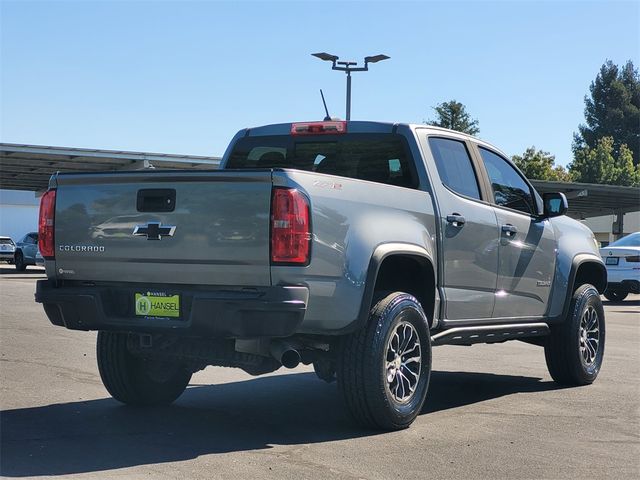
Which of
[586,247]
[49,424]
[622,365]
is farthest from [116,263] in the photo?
[622,365]

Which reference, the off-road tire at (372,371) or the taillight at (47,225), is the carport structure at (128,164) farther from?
the off-road tire at (372,371)

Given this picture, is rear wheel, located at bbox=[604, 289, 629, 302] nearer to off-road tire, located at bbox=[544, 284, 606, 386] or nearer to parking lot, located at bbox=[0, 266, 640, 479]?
parking lot, located at bbox=[0, 266, 640, 479]

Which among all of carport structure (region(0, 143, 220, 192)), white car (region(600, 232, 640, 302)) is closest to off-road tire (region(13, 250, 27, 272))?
carport structure (region(0, 143, 220, 192))

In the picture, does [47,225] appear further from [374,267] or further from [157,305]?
[374,267]

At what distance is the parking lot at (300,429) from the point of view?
16.9ft

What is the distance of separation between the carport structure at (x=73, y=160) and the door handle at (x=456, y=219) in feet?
86.8

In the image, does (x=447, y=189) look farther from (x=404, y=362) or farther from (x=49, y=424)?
(x=49, y=424)

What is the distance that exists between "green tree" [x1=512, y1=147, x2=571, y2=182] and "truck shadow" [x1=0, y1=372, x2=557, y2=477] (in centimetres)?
7179

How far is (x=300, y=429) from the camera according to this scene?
625 centimetres

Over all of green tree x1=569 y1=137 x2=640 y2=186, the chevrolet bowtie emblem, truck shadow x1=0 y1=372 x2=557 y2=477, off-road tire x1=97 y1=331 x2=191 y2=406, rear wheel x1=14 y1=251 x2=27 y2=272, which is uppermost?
green tree x1=569 y1=137 x2=640 y2=186

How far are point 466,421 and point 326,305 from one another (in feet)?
5.45

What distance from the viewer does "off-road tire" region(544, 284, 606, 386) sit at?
27.7 ft

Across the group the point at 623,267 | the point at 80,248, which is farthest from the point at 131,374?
the point at 623,267

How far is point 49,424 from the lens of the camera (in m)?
6.14
